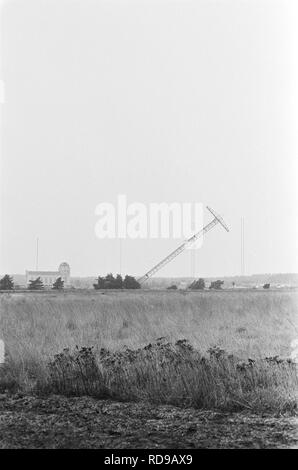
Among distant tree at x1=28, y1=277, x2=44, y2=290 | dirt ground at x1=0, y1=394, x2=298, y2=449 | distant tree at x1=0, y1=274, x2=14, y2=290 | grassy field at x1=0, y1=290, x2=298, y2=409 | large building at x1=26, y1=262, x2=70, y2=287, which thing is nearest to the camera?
dirt ground at x1=0, y1=394, x2=298, y2=449

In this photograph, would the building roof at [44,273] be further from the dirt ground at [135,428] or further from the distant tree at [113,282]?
the dirt ground at [135,428]

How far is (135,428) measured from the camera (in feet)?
19.4

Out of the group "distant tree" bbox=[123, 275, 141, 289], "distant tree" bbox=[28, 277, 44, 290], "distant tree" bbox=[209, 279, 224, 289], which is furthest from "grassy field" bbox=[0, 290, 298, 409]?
"distant tree" bbox=[209, 279, 224, 289]

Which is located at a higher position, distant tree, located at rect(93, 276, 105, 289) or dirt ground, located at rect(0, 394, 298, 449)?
distant tree, located at rect(93, 276, 105, 289)

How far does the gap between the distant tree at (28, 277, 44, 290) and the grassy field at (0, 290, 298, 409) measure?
0.33 feet

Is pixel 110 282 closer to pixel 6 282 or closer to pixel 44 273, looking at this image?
pixel 44 273

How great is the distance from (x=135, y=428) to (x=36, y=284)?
268 cm

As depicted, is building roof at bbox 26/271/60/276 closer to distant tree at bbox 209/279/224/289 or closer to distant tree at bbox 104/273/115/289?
distant tree at bbox 104/273/115/289

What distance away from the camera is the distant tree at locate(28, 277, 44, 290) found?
795 cm

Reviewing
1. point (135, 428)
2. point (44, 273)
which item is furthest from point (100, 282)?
point (135, 428)

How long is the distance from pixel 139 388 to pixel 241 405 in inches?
41.4

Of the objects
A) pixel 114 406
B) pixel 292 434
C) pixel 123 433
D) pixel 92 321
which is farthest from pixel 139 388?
pixel 92 321
